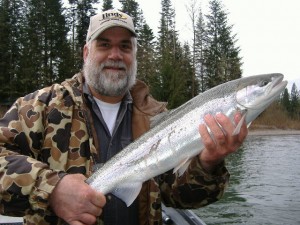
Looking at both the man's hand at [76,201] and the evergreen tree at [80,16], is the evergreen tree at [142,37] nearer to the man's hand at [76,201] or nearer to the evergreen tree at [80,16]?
the evergreen tree at [80,16]

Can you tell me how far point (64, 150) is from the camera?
141 inches

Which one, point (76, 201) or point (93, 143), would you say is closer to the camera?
point (76, 201)

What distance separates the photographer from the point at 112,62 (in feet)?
13.6

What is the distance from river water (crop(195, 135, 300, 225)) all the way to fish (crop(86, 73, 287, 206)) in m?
7.22

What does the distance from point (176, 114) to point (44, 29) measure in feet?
146

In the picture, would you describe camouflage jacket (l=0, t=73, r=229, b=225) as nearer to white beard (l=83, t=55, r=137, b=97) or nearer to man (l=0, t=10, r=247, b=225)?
man (l=0, t=10, r=247, b=225)

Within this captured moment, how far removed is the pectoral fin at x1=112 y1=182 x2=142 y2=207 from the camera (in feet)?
10.8

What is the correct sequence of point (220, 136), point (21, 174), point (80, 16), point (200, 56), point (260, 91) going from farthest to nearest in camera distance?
point (200, 56)
point (80, 16)
point (260, 91)
point (220, 136)
point (21, 174)

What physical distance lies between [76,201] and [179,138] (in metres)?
0.99

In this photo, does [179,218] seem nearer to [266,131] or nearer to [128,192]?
[128,192]

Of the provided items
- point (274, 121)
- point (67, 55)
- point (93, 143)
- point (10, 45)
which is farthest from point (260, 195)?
point (274, 121)

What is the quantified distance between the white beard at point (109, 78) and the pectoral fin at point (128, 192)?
3.64ft

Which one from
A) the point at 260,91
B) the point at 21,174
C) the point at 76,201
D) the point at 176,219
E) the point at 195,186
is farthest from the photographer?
the point at 176,219

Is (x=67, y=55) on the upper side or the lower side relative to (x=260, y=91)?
upper
